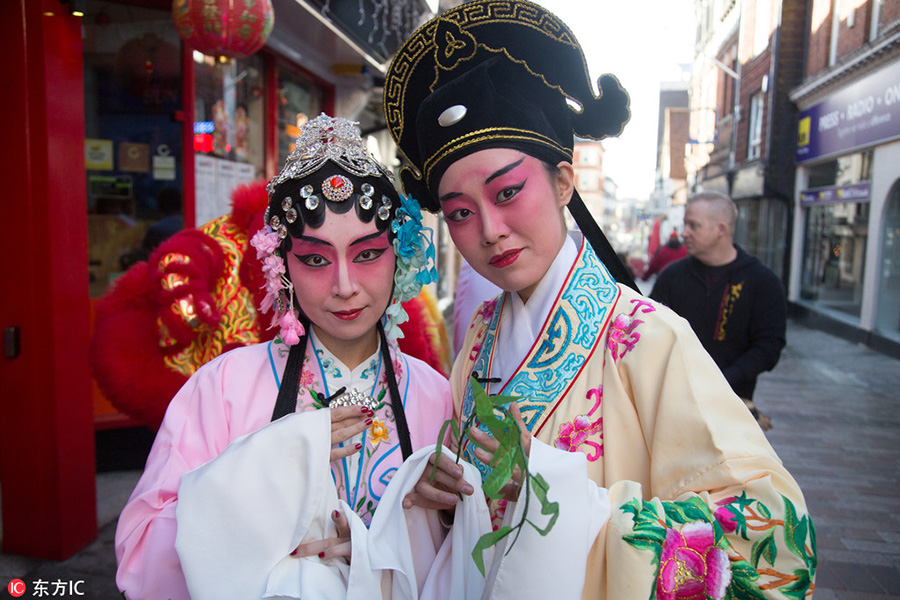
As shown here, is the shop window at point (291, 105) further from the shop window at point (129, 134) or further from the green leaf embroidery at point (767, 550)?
the green leaf embroidery at point (767, 550)

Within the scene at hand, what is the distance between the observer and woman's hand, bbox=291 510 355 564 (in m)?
1.33

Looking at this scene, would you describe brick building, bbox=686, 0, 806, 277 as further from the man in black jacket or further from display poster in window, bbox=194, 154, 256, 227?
display poster in window, bbox=194, 154, 256, 227

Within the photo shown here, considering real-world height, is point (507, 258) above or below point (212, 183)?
below

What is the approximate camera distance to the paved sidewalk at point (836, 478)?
3023 millimetres

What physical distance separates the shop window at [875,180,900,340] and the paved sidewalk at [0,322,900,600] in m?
0.82

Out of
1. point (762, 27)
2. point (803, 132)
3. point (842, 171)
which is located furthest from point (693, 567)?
point (762, 27)

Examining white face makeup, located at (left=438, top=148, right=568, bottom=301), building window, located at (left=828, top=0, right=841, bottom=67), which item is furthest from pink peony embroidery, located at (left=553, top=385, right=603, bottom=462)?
building window, located at (left=828, top=0, right=841, bottom=67)

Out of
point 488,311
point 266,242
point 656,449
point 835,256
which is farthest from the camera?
point 835,256

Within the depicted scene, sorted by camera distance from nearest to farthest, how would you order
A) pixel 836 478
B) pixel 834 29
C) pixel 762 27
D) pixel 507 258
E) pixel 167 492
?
pixel 167 492
pixel 507 258
pixel 836 478
pixel 834 29
pixel 762 27

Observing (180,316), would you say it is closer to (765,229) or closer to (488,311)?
(488,311)

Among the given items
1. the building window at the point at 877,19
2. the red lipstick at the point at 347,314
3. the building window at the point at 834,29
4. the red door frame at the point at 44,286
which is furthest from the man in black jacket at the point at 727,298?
the building window at the point at 834,29

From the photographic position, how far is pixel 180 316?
235 cm

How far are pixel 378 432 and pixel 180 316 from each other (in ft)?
3.69

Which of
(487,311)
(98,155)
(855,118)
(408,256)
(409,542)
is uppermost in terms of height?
(855,118)
